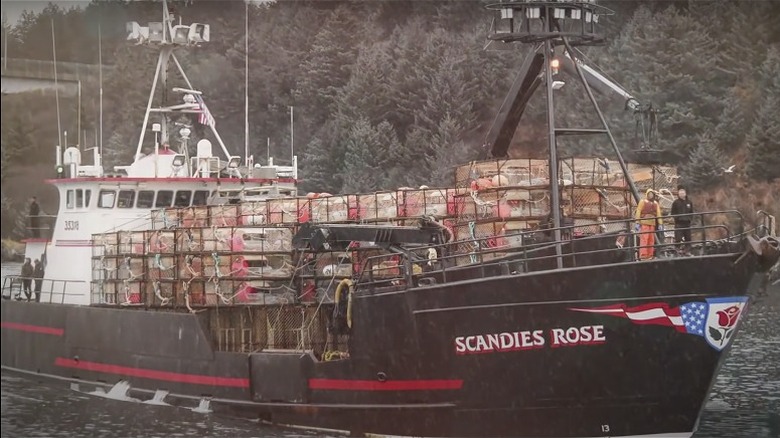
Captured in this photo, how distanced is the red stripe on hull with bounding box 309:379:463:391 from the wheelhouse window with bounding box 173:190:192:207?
285 inches

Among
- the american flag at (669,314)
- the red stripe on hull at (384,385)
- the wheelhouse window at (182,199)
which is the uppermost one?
the wheelhouse window at (182,199)

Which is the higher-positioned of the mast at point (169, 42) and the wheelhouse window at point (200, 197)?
the mast at point (169, 42)

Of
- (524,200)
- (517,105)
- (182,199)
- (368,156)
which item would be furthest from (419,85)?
(524,200)

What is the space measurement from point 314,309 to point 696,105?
21.9 meters

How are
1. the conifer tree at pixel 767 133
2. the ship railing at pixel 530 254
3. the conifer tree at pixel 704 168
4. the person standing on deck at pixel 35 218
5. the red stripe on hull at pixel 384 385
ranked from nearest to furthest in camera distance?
the ship railing at pixel 530 254
the red stripe on hull at pixel 384 385
the person standing on deck at pixel 35 218
the conifer tree at pixel 767 133
the conifer tree at pixel 704 168

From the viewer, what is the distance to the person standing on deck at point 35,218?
88.2 ft

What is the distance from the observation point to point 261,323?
70.6ft

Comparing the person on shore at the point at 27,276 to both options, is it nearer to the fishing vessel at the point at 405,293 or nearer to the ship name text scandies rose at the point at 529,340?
the fishing vessel at the point at 405,293

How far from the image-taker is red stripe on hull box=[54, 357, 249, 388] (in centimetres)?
2120

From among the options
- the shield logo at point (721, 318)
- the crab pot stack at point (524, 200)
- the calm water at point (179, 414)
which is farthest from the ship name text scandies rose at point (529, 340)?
the calm water at point (179, 414)

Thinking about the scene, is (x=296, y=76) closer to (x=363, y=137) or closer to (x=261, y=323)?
(x=363, y=137)

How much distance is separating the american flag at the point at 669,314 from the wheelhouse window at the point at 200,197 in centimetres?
1140

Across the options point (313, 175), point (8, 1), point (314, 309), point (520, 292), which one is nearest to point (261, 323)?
point (314, 309)

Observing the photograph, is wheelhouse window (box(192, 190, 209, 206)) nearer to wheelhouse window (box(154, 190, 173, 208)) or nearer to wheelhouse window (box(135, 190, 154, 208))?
wheelhouse window (box(154, 190, 173, 208))
